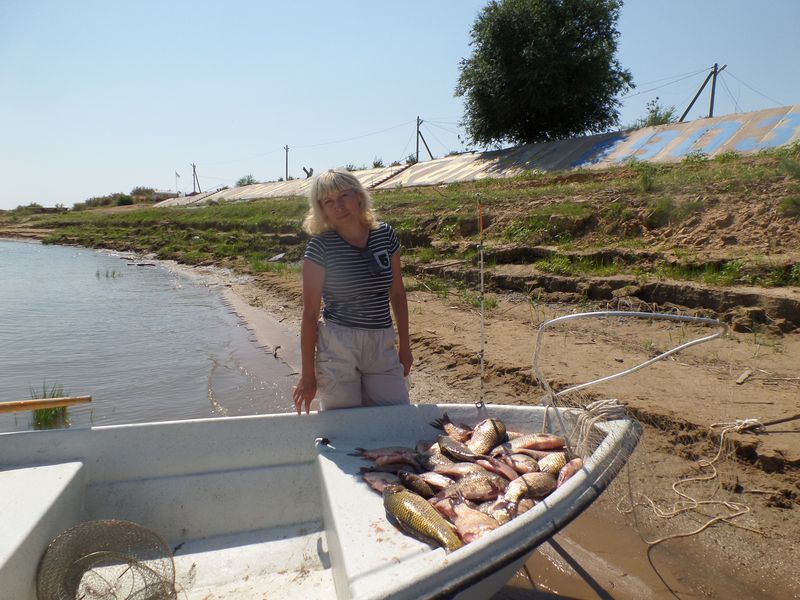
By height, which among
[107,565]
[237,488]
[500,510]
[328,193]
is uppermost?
[328,193]

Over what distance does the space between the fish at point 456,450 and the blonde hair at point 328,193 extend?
127 cm

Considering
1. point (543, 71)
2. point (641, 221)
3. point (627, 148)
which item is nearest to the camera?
point (641, 221)

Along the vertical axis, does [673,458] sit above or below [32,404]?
below

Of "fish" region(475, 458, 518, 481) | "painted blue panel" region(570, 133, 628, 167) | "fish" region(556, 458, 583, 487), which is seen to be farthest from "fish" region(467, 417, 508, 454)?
"painted blue panel" region(570, 133, 628, 167)

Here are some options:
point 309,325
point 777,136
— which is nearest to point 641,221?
point 777,136

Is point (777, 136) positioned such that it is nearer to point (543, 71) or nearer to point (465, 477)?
point (543, 71)

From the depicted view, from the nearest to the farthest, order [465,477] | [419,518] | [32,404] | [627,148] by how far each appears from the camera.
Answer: [419,518], [465,477], [32,404], [627,148]

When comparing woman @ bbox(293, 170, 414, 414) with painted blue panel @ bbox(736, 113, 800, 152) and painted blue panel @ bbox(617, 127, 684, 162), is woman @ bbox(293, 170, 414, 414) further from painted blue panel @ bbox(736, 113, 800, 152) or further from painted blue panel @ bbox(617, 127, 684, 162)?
painted blue panel @ bbox(617, 127, 684, 162)

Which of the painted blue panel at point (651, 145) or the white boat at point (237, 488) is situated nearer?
the white boat at point (237, 488)

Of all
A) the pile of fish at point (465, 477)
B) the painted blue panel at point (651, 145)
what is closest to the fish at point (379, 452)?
the pile of fish at point (465, 477)

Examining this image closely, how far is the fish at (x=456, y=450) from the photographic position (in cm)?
316

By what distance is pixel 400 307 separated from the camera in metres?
3.61

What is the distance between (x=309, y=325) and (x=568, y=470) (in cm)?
152

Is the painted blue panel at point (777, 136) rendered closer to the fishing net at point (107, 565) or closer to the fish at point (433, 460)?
the fish at point (433, 460)
